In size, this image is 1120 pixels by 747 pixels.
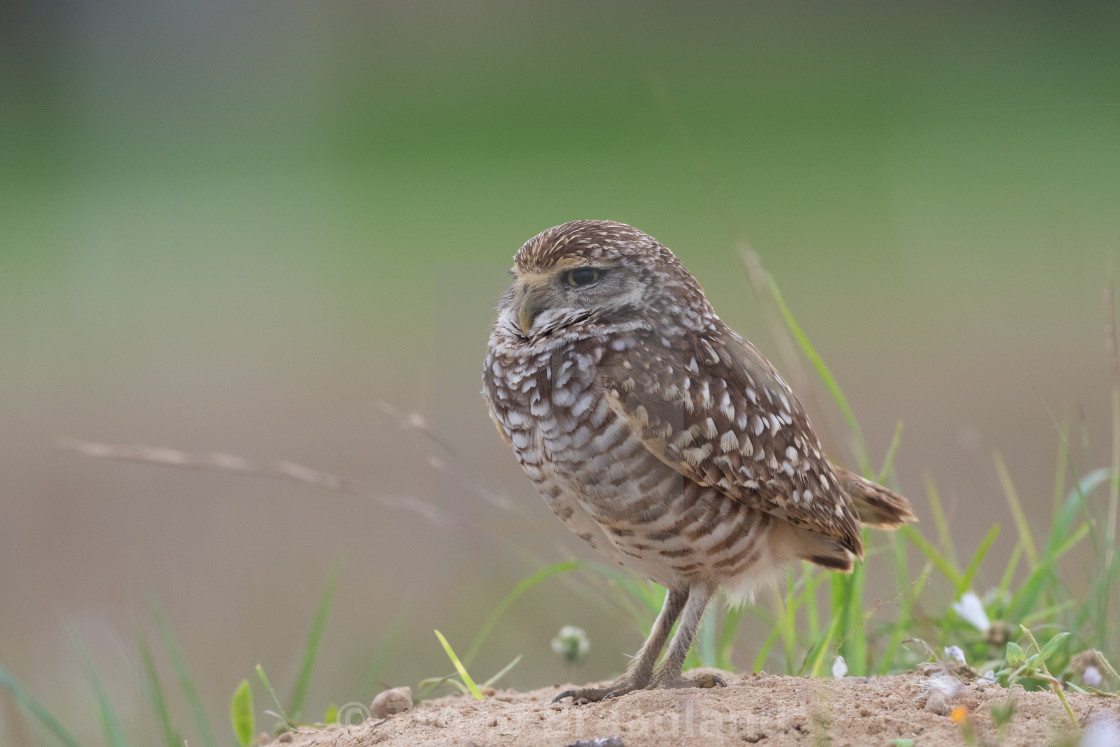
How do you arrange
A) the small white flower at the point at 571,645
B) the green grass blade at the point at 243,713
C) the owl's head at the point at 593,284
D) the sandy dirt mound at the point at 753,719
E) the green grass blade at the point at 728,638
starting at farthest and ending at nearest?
the green grass blade at the point at 728,638 → the small white flower at the point at 571,645 → the owl's head at the point at 593,284 → the green grass blade at the point at 243,713 → the sandy dirt mound at the point at 753,719

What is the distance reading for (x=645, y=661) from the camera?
2.74 m

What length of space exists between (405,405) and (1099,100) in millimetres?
9588

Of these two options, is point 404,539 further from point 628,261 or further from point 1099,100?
point 1099,100

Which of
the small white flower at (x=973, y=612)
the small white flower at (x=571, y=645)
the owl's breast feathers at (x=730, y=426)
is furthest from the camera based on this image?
the small white flower at (x=571, y=645)

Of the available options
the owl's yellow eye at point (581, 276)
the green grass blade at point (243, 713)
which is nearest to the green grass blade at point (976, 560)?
the owl's yellow eye at point (581, 276)

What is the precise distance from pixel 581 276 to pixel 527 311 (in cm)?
17

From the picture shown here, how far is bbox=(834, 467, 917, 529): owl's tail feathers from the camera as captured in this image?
3.03m

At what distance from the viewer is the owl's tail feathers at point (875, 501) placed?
3.03 meters

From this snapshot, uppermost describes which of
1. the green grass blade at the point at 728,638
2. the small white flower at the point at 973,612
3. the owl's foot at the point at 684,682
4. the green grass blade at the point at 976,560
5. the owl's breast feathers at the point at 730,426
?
the owl's breast feathers at the point at 730,426

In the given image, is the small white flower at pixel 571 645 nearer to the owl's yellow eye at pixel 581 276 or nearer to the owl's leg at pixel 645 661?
the owl's leg at pixel 645 661

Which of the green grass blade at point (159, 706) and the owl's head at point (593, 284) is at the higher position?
the owl's head at point (593, 284)

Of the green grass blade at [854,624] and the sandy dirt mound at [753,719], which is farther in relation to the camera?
the green grass blade at [854,624]

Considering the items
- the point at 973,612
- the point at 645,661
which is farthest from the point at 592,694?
the point at 973,612

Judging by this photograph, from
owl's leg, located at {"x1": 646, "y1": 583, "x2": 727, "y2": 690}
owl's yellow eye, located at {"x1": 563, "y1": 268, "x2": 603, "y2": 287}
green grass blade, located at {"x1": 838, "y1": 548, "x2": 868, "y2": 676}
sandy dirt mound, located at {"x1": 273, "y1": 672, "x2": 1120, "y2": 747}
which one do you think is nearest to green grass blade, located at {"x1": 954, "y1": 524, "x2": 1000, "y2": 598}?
green grass blade, located at {"x1": 838, "y1": 548, "x2": 868, "y2": 676}
